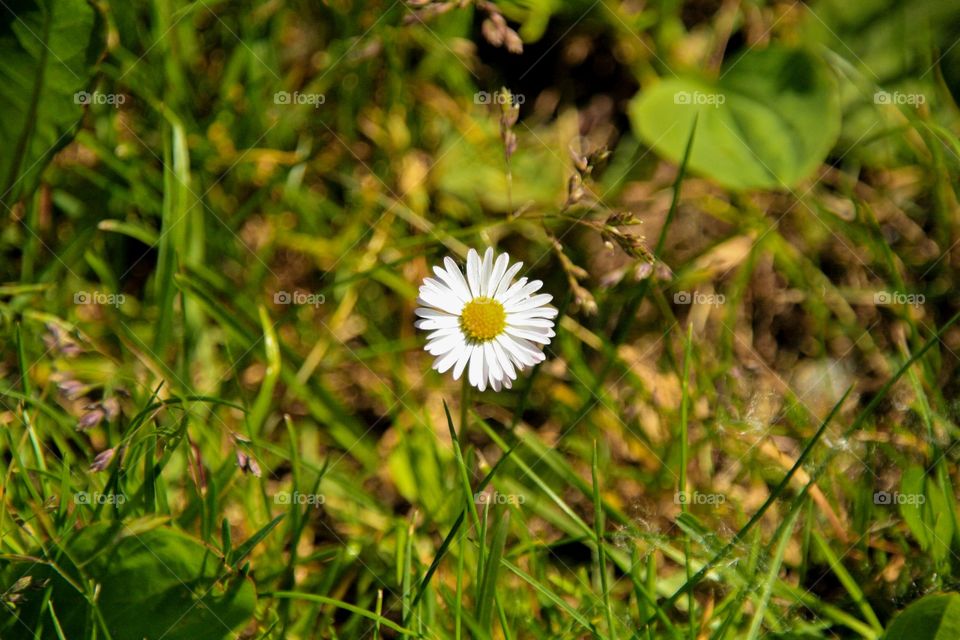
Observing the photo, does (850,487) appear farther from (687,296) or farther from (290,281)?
(290,281)

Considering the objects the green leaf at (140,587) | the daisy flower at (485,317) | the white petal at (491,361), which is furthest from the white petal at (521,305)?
the green leaf at (140,587)

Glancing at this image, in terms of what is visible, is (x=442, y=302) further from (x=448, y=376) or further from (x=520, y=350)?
(x=448, y=376)

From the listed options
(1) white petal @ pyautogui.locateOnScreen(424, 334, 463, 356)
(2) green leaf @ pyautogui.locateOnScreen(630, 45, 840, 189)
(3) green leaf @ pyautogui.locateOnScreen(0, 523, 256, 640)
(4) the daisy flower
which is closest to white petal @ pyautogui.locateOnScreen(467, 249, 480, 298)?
(4) the daisy flower

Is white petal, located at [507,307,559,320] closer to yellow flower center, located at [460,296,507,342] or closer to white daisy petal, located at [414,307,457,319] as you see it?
yellow flower center, located at [460,296,507,342]

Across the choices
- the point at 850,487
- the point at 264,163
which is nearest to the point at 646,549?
the point at 850,487

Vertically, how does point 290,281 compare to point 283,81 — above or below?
below

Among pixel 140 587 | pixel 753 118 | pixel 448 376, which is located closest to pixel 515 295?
pixel 448 376
